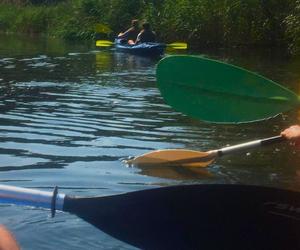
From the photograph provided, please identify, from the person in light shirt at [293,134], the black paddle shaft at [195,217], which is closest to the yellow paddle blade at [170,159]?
the person in light shirt at [293,134]

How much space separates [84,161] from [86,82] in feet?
21.6

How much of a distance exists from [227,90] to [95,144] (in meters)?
2.23

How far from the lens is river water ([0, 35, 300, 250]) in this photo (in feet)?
16.2

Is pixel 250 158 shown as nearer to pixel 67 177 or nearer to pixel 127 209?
pixel 67 177

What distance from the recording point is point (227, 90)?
5594mm

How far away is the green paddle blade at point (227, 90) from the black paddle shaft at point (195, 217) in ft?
5.92

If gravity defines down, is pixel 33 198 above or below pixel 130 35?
above

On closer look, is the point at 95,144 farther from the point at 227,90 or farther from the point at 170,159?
the point at 227,90

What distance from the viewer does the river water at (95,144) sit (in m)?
4.94

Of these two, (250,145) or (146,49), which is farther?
(146,49)

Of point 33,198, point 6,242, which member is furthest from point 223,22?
point 6,242

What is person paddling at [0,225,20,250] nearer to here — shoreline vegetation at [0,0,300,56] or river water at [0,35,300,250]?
river water at [0,35,300,250]

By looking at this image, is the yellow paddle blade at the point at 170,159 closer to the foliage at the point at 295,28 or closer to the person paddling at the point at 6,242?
the person paddling at the point at 6,242

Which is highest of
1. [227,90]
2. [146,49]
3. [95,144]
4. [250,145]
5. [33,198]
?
[227,90]
